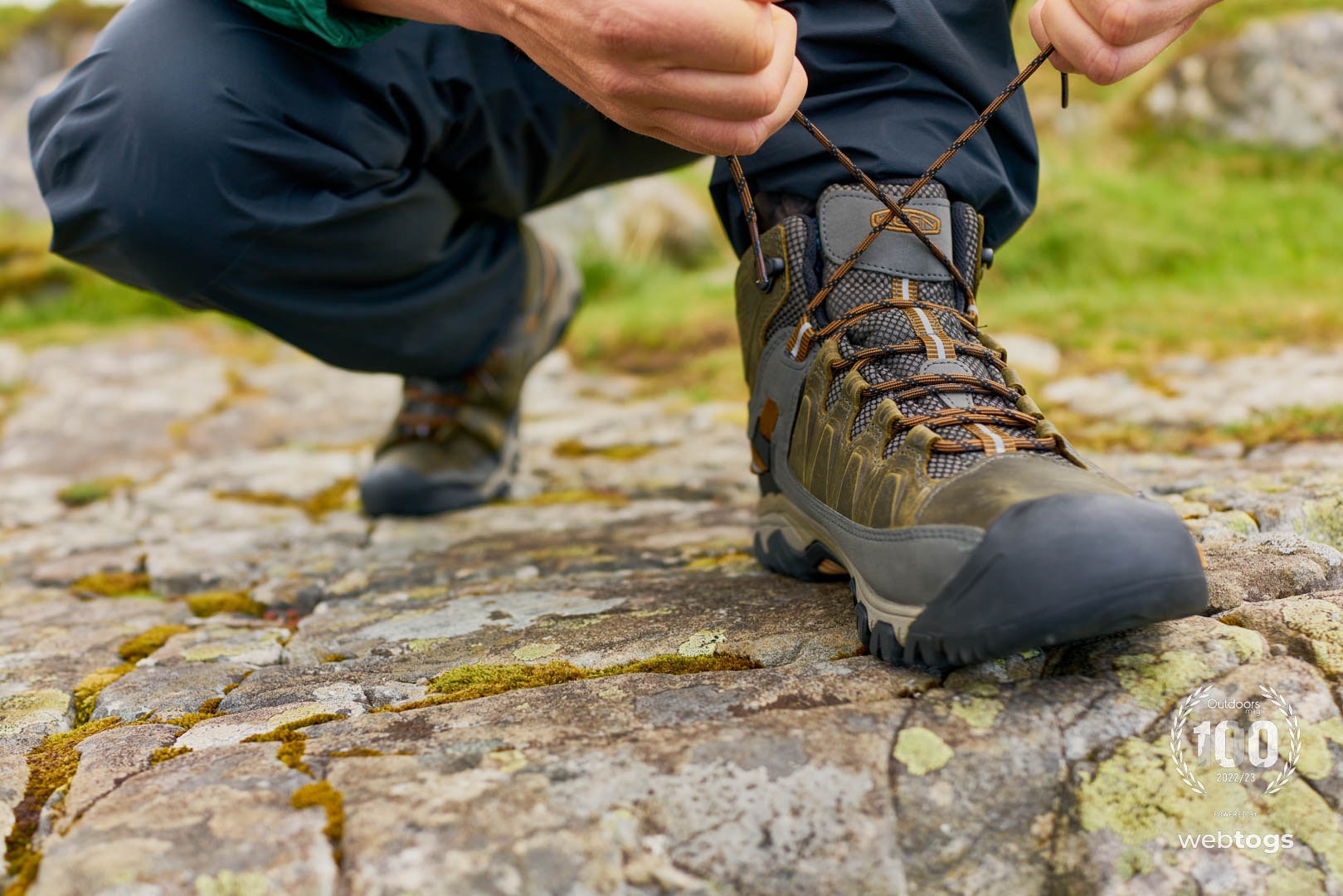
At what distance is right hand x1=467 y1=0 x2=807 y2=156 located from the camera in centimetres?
91

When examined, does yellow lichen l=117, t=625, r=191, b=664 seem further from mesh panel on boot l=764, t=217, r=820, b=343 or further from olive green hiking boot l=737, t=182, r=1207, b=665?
mesh panel on boot l=764, t=217, r=820, b=343

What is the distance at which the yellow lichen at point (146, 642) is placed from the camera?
1504 millimetres

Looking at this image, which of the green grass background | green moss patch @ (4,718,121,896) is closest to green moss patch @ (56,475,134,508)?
green moss patch @ (4,718,121,896)

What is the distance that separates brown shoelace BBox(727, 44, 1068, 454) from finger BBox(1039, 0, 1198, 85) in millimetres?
47

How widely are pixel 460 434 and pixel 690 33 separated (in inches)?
64.3

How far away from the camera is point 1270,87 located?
589 cm

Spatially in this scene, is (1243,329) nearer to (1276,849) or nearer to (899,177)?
(899,177)

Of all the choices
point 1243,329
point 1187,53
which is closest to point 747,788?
point 1243,329

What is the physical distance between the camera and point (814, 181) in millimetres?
1402

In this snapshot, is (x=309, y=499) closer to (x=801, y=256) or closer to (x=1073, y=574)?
(x=801, y=256)

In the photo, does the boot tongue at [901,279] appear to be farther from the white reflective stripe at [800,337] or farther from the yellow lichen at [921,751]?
the yellow lichen at [921,751]

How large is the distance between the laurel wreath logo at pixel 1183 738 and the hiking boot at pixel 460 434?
1.74 m

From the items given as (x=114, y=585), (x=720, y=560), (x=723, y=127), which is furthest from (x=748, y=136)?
(x=114, y=585)

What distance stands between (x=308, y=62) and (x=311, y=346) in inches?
22.2
